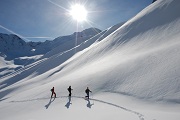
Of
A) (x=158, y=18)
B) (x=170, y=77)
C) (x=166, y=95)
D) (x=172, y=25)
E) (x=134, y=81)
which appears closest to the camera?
(x=166, y=95)

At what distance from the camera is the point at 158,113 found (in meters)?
14.6

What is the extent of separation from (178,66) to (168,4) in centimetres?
3134

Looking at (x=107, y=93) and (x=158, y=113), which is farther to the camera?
(x=107, y=93)

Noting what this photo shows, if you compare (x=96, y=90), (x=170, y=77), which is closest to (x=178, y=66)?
(x=170, y=77)

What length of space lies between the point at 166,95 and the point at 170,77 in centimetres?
280

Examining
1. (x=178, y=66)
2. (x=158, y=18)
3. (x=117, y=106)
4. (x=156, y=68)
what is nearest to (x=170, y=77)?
(x=178, y=66)

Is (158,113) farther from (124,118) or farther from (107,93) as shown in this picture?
(107,93)

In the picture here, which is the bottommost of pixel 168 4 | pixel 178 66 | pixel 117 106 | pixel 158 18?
pixel 117 106

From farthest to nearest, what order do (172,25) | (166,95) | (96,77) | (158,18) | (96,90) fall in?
1. (158,18)
2. (172,25)
3. (96,77)
4. (96,90)
5. (166,95)

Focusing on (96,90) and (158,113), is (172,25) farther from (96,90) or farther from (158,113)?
(158,113)

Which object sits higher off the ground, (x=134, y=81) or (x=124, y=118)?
(x=134, y=81)

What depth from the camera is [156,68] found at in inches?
917

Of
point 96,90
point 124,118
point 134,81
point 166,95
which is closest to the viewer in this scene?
point 124,118

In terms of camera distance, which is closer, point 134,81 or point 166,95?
point 166,95
